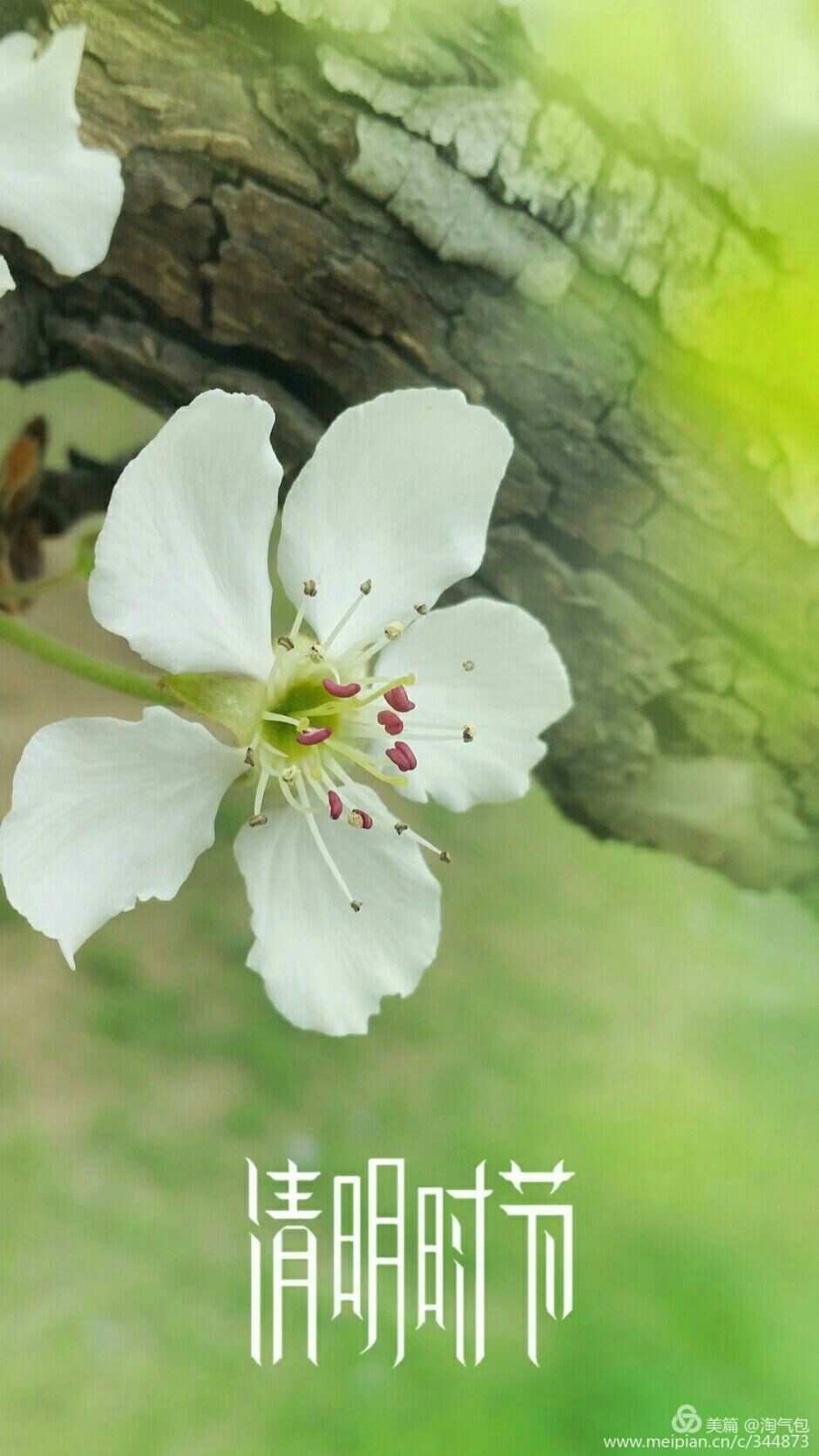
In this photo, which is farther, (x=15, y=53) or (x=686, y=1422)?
(x=686, y=1422)

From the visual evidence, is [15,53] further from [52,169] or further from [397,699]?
[397,699]

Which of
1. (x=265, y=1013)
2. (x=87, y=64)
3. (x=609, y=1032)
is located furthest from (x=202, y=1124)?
(x=87, y=64)

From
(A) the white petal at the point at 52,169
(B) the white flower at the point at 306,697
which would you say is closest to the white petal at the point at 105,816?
(B) the white flower at the point at 306,697

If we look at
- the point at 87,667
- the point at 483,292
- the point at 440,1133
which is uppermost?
the point at 483,292

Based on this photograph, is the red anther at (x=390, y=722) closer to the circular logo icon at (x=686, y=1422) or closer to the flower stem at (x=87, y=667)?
the flower stem at (x=87, y=667)

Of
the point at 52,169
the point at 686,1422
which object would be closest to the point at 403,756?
the point at 52,169

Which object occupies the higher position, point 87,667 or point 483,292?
point 483,292

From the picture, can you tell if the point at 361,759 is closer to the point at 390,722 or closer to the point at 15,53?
the point at 390,722
